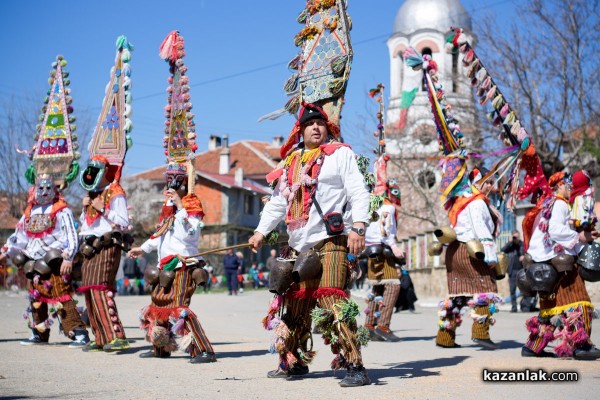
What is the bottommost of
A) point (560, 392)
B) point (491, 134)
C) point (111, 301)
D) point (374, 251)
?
point (560, 392)

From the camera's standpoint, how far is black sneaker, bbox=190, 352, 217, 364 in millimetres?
9062

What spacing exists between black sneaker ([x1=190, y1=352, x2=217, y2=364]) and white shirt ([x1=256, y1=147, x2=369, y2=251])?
2235 mm

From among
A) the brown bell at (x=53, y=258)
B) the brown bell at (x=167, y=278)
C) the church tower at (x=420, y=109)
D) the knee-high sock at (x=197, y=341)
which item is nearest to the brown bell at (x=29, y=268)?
the brown bell at (x=53, y=258)

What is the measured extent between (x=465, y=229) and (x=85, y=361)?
14.8 feet

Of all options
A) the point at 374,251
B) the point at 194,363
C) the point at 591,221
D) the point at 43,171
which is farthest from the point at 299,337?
the point at 43,171

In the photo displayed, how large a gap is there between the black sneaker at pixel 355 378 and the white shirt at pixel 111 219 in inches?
171

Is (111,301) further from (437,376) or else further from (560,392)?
(560,392)

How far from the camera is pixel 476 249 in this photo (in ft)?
33.4

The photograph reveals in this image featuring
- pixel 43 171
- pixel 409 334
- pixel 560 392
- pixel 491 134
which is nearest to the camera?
pixel 560 392

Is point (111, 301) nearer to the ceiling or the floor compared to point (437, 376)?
nearer to the ceiling

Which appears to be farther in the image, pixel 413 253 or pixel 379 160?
pixel 413 253

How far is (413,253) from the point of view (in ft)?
104

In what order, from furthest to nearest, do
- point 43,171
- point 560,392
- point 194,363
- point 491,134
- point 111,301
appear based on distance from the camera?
point 491,134, point 43,171, point 111,301, point 194,363, point 560,392

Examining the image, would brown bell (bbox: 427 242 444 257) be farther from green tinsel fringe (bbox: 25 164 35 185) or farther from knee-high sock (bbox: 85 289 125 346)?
green tinsel fringe (bbox: 25 164 35 185)
